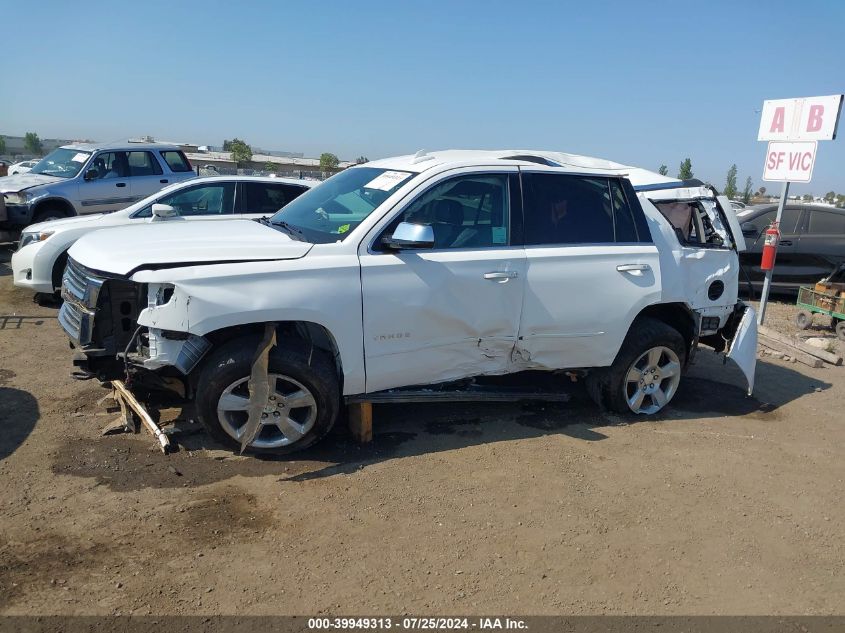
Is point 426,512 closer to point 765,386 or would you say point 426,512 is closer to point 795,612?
point 795,612

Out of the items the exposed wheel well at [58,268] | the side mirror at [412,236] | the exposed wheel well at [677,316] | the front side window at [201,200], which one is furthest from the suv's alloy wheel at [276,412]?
the exposed wheel well at [58,268]

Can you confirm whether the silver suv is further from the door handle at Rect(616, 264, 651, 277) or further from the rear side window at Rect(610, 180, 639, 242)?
the door handle at Rect(616, 264, 651, 277)

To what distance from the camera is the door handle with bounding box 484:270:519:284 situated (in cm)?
466

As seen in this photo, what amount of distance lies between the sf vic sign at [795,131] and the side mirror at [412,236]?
688cm

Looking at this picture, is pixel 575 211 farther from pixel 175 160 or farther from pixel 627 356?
pixel 175 160

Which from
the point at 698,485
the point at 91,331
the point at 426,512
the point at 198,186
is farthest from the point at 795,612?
the point at 198,186

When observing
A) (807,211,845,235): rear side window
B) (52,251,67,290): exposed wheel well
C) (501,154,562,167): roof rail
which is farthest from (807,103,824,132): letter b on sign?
(52,251,67,290): exposed wheel well

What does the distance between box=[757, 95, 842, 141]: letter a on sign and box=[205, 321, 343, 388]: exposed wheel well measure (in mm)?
7534

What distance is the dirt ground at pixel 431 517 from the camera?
320 cm

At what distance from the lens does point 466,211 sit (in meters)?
4.77

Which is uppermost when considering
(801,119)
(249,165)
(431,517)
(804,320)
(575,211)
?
(801,119)

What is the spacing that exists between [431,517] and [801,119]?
803 centimetres

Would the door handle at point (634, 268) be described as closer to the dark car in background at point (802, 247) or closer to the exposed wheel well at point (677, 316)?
the exposed wheel well at point (677, 316)

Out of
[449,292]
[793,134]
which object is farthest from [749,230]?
[449,292]
